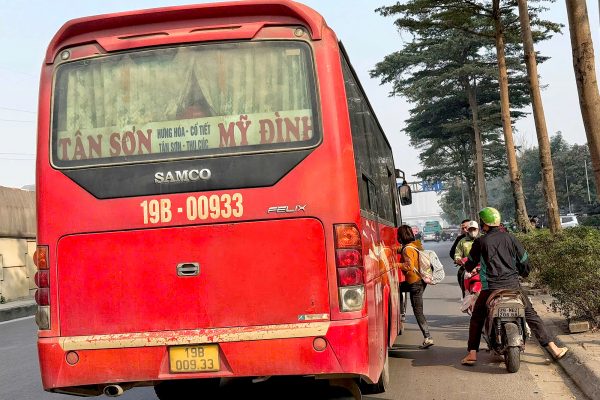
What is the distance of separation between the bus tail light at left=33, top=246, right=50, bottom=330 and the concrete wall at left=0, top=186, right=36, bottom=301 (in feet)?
70.1

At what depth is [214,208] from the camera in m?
5.39

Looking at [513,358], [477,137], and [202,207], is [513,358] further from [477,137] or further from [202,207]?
[477,137]

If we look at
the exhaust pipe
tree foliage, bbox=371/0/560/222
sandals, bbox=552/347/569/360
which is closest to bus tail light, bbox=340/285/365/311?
the exhaust pipe

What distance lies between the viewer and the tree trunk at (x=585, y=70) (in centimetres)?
1025

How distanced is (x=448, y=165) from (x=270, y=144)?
50613mm

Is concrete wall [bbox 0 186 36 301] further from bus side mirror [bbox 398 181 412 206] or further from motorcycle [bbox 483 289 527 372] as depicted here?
motorcycle [bbox 483 289 527 372]

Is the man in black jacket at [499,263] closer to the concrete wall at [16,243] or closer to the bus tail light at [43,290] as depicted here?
the bus tail light at [43,290]

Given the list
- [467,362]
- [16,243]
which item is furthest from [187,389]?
[16,243]

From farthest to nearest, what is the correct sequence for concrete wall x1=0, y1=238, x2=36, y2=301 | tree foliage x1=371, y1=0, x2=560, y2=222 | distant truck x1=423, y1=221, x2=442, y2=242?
1. distant truck x1=423, y1=221, x2=442, y2=242
2. tree foliage x1=371, y1=0, x2=560, y2=222
3. concrete wall x1=0, y1=238, x2=36, y2=301

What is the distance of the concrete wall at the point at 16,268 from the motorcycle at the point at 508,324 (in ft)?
67.9

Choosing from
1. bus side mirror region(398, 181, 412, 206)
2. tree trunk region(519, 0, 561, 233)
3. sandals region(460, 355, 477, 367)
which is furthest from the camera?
tree trunk region(519, 0, 561, 233)

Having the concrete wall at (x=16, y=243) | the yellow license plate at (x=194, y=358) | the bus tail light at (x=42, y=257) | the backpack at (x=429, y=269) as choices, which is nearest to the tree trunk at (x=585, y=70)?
the backpack at (x=429, y=269)

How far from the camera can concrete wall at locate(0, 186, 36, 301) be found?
25759mm

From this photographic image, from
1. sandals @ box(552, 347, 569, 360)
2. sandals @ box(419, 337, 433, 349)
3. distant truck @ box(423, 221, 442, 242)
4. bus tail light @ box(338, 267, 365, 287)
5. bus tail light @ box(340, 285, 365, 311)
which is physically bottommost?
sandals @ box(552, 347, 569, 360)
